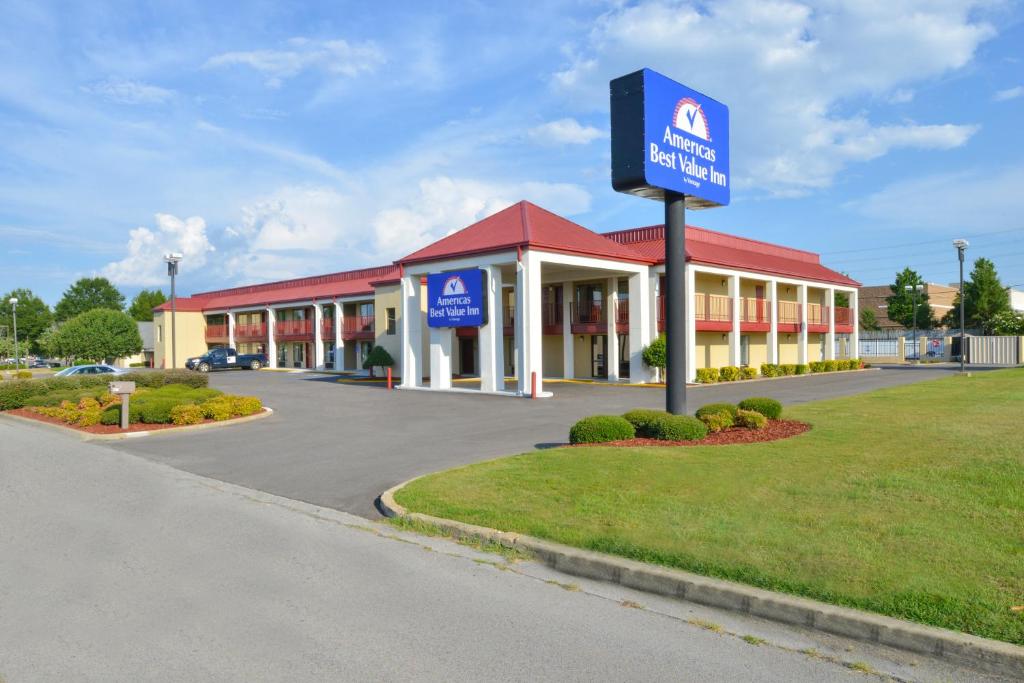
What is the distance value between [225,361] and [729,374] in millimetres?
36571

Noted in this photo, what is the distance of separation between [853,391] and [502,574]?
22161mm

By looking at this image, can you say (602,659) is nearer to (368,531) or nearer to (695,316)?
(368,531)

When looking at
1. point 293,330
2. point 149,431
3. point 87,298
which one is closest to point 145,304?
point 87,298

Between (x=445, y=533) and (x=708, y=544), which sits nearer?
(x=708, y=544)

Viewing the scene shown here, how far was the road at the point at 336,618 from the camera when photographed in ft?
14.8

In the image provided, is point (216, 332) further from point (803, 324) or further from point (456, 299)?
point (803, 324)

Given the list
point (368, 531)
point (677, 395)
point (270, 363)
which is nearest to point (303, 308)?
point (270, 363)

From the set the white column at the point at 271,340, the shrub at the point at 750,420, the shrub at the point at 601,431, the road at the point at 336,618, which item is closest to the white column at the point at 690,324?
the shrub at the point at 750,420

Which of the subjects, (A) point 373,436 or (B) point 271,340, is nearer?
(A) point 373,436

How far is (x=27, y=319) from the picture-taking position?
333 feet

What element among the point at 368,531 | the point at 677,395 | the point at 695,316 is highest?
the point at 695,316

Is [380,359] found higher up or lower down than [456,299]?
lower down

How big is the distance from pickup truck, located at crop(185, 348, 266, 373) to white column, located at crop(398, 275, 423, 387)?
25371mm

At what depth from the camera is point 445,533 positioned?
7.86m
